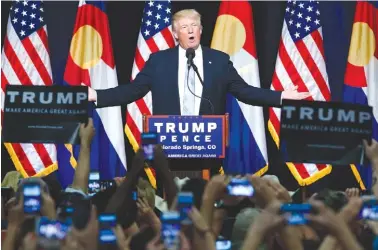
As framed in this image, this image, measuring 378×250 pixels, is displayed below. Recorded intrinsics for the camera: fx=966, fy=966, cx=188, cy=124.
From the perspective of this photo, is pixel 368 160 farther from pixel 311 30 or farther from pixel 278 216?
pixel 311 30

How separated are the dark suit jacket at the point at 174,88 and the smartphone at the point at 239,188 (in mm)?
2572

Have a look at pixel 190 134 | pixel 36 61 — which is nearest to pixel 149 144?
pixel 190 134

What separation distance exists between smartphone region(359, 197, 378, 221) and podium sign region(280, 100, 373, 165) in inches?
26.4

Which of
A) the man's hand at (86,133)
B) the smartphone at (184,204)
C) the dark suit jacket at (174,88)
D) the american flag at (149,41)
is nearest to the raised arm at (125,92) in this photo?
the dark suit jacket at (174,88)

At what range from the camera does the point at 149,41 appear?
8.43m

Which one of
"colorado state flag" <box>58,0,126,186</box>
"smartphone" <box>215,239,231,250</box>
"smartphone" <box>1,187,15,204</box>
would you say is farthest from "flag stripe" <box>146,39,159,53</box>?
"smartphone" <box>215,239,231,250</box>

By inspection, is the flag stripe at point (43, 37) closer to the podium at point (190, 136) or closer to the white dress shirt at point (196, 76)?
the white dress shirt at point (196, 76)

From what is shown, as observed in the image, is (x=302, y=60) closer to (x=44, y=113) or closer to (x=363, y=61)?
(x=363, y=61)

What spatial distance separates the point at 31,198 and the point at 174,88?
109 inches

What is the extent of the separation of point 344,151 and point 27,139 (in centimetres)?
148

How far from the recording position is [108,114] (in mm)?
8469

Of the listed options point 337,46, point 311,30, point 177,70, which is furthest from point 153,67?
point 337,46

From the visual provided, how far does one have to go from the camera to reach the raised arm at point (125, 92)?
5789 millimetres

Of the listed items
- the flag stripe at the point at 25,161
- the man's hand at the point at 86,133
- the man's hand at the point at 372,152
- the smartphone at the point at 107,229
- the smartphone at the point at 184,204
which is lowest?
the flag stripe at the point at 25,161
